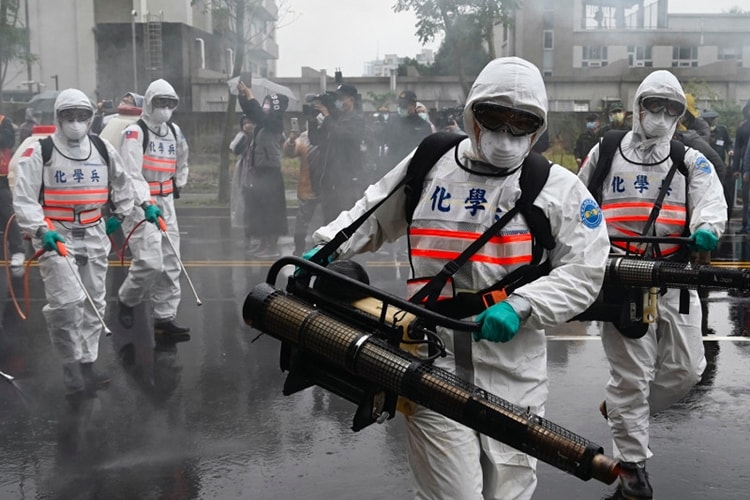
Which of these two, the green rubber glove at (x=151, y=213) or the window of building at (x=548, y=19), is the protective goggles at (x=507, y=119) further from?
the window of building at (x=548, y=19)

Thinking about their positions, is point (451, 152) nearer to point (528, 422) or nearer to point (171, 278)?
point (528, 422)

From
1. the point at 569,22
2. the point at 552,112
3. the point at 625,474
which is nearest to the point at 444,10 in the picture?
the point at 569,22

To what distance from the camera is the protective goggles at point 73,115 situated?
668 cm

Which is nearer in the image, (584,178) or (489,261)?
(489,261)

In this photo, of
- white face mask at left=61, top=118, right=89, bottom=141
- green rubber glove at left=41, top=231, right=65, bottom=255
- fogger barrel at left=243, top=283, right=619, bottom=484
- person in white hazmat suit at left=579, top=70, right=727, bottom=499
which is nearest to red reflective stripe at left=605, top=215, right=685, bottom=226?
person in white hazmat suit at left=579, top=70, right=727, bottom=499

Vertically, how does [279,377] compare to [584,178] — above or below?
below

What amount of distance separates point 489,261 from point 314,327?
28.6 inches

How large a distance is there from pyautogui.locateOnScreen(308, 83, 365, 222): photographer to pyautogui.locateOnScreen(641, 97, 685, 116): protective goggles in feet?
23.3

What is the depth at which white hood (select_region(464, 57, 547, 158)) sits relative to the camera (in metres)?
3.29

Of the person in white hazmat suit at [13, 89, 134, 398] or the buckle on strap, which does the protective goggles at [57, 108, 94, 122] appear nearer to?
the person in white hazmat suit at [13, 89, 134, 398]

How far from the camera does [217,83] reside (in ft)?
93.5

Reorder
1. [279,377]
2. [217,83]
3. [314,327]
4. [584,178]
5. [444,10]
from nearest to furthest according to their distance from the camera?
[314,327] < [584,178] < [279,377] < [444,10] < [217,83]

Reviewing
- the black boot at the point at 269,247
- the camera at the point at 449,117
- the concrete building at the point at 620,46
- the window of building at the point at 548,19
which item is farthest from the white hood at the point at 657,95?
the window of building at the point at 548,19

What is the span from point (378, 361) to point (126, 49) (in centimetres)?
2679
